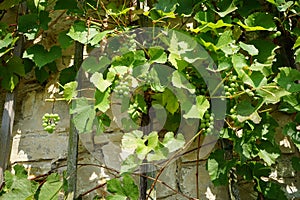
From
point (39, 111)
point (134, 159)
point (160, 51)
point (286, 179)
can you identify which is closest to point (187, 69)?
point (160, 51)

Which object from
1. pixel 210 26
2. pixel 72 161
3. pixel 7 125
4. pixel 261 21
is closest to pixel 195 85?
pixel 210 26

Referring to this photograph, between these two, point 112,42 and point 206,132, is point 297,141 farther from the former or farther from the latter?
point 112,42

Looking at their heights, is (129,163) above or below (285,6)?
below

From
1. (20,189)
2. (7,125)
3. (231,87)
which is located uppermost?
(231,87)

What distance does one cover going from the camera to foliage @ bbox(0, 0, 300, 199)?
135cm

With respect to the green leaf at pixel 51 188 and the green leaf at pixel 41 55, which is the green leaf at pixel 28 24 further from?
the green leaf at pixel 51 188

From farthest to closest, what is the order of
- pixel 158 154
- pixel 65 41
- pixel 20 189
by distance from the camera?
1. pixel 65 41
2. pixel 20 189
3. pixel 158 154

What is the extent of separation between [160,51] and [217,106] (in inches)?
10.0

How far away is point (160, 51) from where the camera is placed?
140cm

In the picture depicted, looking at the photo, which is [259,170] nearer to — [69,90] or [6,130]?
[69,90]

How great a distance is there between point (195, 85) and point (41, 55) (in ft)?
2.00

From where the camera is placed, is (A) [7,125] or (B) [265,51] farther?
(A) [7,125]

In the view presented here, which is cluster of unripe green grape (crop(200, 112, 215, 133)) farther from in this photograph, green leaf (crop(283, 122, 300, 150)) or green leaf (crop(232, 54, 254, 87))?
green leaf (crop(283, 122, 300, 150))

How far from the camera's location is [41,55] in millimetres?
1654
